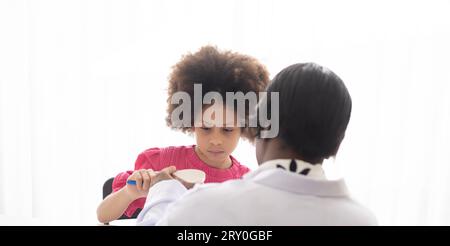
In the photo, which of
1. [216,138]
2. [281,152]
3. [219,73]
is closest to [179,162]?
[216,138]

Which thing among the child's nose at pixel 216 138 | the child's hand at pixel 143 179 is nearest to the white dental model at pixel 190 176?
the child's hand at pixel 143 179

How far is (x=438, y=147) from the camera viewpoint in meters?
1.88

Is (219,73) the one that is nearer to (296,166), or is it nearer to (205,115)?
(205,115)

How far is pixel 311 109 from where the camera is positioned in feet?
1.80

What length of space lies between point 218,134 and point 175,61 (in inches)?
29.4

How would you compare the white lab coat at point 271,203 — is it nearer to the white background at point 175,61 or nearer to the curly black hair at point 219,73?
the curly black hair at point 219,73

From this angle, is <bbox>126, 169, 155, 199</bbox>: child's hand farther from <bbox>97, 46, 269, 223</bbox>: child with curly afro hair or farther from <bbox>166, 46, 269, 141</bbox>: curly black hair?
<bbox>166, 46, 269, 141</bbox>: curly black hair

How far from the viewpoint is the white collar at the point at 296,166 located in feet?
1.84

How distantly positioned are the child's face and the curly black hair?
46mm

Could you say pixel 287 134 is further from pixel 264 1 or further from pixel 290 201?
pixel 264 1

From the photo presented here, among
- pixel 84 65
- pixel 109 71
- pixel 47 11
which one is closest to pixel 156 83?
pixel 109 71

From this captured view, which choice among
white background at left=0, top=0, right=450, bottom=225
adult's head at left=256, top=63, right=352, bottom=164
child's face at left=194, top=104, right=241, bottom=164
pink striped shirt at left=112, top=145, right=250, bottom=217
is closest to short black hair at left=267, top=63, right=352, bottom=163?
adult's head at left=256, top=63, right=352, bottom=164

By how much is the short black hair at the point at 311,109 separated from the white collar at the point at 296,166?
0.05 ft

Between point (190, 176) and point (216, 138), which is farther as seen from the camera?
point (216, 138)
